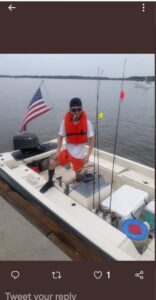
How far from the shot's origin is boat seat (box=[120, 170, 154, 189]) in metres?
2.93

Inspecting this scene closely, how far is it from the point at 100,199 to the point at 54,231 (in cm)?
70

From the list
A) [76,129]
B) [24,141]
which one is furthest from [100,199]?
[24,141]

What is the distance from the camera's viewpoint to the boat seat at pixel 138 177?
9.62 ft

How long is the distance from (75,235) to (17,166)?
187 cm

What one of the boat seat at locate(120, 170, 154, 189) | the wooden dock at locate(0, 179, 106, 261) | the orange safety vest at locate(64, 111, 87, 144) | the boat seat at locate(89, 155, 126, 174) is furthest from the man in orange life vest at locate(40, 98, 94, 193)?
the boat seat at locate(120, 170, 154, 189)

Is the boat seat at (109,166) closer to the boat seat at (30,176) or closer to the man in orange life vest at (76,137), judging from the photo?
the man in orange life vest at (76,137)

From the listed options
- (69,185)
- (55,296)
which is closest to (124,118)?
(69,185)

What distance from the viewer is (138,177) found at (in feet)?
10.2

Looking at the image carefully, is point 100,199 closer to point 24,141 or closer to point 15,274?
point 15,274

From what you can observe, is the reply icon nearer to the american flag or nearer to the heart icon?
the heart icon

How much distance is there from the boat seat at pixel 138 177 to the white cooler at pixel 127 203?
40 centimetres

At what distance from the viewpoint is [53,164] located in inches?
116

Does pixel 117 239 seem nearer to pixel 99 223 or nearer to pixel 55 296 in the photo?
pixel 99 223

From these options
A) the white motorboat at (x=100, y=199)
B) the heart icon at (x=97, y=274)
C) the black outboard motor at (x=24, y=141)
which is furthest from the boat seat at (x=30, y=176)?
the heart icon at (x=97, y=274)
